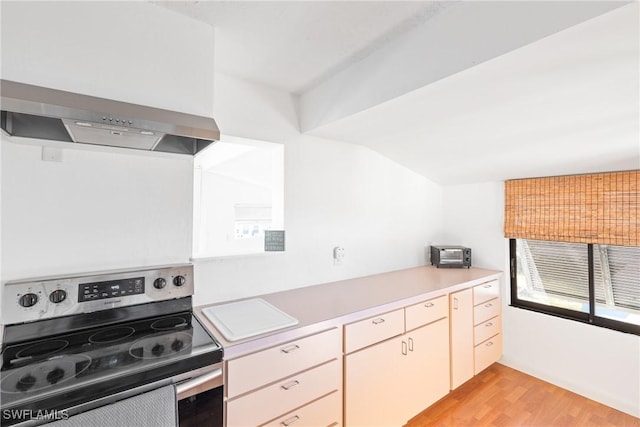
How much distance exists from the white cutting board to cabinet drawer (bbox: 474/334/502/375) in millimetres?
1824

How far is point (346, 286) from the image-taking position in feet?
6.98

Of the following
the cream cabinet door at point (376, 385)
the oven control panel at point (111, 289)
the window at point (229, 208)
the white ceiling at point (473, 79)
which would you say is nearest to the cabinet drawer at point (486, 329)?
the cream cabinet door at point (376, 385)

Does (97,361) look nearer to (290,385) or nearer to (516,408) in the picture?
(290,385)

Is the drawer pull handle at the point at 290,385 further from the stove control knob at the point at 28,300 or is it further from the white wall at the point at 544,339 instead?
the white wall at the point at 544,339

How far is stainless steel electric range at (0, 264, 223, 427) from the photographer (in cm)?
85

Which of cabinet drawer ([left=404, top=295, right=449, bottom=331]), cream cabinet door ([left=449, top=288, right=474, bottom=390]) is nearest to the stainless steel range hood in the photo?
cabinet drawer ([left=404, top=295, right=449, bottom=331])

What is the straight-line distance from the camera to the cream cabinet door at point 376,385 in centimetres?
154

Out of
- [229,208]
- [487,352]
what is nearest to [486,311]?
[487,352]

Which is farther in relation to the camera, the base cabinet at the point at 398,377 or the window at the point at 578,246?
the window at the point at 578,246

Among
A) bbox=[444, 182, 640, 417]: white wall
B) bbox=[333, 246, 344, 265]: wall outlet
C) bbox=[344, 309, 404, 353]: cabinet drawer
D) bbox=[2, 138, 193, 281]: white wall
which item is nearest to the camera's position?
bbox=[2, 138, 193, 281]: white wall

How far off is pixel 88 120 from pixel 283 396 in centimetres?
136

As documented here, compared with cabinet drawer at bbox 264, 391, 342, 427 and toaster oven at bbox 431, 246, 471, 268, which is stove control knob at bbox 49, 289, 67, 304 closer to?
cabinet drawer at bbox 264, 391, 342, 427

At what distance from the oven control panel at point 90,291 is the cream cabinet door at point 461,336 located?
186 cm

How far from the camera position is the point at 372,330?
1.63m
